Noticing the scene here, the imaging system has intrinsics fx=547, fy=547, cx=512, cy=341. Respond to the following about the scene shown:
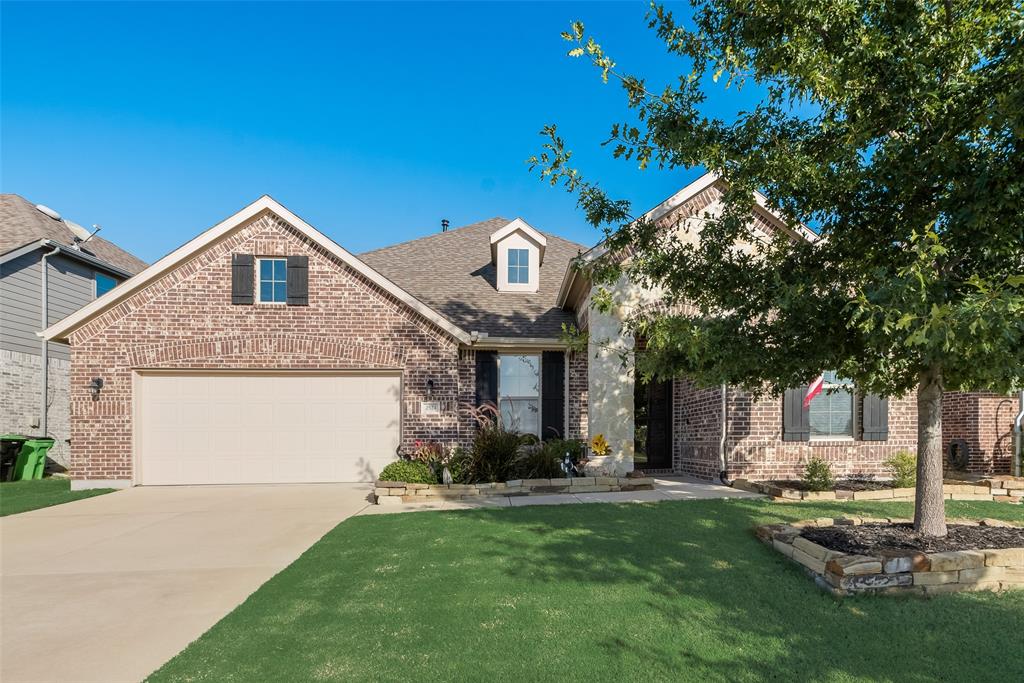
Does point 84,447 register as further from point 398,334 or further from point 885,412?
point 885,412

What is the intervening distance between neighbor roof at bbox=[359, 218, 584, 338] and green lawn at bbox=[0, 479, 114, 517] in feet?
24.1

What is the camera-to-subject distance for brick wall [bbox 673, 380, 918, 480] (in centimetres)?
1066

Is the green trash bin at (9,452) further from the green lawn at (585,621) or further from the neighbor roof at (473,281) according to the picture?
the green lawn at (585,621)

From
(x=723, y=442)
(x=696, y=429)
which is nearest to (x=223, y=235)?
(x=696, y=429)

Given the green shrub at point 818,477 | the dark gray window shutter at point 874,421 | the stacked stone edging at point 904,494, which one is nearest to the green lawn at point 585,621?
the stacked stone edging at point 904,494

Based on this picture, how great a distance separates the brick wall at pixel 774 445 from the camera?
10.7 meters

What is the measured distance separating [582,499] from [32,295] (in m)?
16.1

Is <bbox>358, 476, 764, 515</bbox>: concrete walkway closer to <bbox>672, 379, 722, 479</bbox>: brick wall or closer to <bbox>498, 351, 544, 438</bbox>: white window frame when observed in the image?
<bbox>672, 379, 722, 479</bbox>: brick wall

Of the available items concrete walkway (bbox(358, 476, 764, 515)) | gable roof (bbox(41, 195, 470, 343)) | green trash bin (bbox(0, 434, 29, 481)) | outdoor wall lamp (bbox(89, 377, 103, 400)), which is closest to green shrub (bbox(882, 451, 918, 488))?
concrete walkway (bbox(358, 476, 764, 515))

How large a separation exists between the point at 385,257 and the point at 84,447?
862 cm

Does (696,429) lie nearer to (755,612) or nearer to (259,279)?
(755,612)

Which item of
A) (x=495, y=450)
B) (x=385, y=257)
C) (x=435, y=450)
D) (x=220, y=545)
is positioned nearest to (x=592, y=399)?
(x=495, y=450)

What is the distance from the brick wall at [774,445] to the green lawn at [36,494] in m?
12.1

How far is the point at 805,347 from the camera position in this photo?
5.32 m
